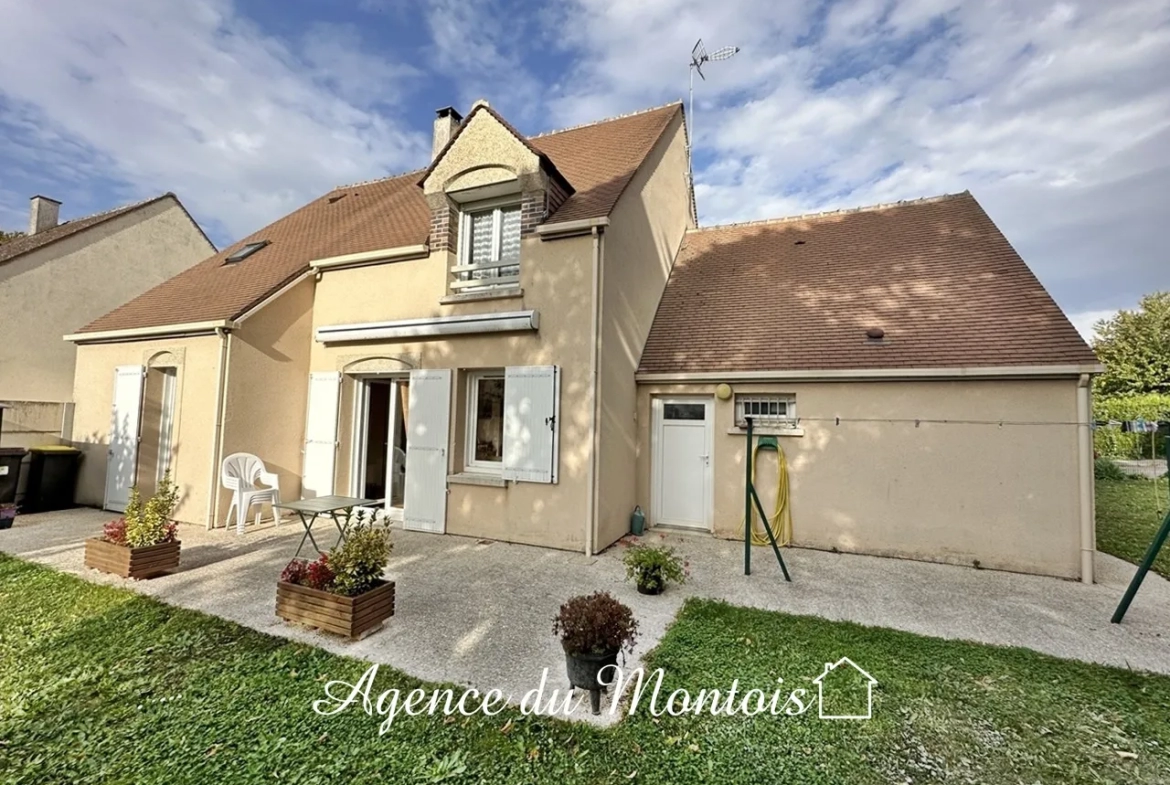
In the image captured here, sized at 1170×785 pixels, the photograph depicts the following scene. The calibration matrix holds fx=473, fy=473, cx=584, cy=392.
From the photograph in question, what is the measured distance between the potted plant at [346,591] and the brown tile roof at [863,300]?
5772mm

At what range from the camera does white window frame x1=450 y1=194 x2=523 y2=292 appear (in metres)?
8.16

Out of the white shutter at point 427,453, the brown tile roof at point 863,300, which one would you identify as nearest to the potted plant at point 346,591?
the white shutter at point 427,453

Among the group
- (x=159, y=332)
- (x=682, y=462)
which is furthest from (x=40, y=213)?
(x=682, y=462)

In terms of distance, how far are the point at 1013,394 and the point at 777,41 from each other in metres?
7.30

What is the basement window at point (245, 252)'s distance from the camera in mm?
11188

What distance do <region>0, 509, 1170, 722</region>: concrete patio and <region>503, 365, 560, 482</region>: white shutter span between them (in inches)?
47.9

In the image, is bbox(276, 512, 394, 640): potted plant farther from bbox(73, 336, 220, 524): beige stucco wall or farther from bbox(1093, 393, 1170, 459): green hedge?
bbox(1093, 393, 1170, 459): green hedge

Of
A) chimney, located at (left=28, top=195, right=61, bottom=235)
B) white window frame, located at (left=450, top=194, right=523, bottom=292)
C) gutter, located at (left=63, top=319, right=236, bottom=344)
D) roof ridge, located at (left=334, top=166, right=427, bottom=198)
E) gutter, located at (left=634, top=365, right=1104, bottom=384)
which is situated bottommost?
gutter, located at (left=634, top=365, right=1104, bottom=384)

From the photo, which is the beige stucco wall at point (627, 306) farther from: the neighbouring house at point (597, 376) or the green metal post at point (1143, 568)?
the green metal post at point (1143, 568)

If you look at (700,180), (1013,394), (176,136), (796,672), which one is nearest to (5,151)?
(176,136)

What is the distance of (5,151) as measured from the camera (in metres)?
13.4

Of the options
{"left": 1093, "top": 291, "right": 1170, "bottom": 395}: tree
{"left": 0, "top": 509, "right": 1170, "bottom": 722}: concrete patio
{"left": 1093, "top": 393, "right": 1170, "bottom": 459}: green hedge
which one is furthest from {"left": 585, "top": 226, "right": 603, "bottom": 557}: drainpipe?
{"left": 1093, "top": 291, "right": 1170, "bottom": 395}: tree

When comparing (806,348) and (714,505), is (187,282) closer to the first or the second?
(714,505)

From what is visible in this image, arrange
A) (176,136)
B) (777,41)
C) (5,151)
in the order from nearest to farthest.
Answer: (777,41), (176,136), (5,151)
